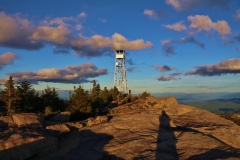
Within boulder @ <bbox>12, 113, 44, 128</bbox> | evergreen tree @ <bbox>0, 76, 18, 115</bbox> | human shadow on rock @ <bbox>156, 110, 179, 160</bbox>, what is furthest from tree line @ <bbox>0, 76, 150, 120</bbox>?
human shadow on rock @ <bbox>156, 110, 179, 160</bbox>

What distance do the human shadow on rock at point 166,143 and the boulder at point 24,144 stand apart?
8.75m

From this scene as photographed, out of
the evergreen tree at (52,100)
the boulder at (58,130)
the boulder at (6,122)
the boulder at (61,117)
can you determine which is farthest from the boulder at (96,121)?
the evergreen tree at (52,100)

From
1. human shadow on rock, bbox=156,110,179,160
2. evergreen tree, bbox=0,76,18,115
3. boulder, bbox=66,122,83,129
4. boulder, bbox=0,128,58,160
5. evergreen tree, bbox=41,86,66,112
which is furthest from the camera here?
evergreen tree, bbox=41,86,66,112

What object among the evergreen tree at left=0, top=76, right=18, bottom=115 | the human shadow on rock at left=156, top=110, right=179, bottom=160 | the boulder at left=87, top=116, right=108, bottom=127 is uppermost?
the evergreen tree at left=0, top=76, right=18, bottom=115

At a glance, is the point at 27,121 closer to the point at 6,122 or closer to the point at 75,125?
the point at 6,122

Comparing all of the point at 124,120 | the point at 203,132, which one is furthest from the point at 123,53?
the point at 203,132

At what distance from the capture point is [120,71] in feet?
215

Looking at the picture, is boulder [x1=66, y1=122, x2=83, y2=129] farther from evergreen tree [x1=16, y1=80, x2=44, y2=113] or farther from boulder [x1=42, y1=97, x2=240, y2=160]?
evergreen tree [x1=16, y1=80, x2=44, y2=113]

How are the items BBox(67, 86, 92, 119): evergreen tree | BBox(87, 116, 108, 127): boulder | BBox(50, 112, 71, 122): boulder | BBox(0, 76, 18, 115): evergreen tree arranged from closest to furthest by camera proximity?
BBox(87, 116, 108, 127): boulder
BBox(50, 112, 71, 122): boulder
BBox(67, 86, 92, 119): evergreen tree
BBox(0, 76, 18, 115): evergreen tree

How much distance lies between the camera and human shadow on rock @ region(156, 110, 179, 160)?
641 inches

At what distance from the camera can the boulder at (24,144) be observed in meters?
17.3

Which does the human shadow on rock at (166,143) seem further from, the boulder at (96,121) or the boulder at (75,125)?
the boulder at (75,125)

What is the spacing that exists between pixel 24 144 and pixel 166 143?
10.9 meters

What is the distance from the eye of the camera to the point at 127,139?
1991 cm
